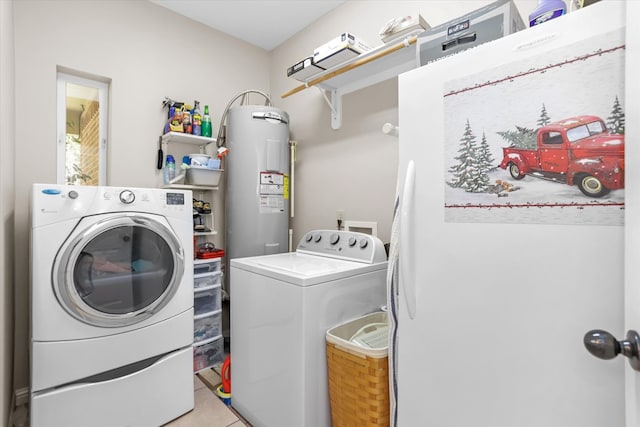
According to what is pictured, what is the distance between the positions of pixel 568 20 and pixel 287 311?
1.37 meters

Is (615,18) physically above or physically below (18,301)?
above

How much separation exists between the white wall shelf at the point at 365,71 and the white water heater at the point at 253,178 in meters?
0.46

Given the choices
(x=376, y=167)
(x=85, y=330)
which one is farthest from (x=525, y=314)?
(x=85, y=330)

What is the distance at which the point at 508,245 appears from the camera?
0.85 metres

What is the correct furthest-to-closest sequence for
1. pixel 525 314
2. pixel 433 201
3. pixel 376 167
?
pixel 376 167 → pixel 433 201 → pixel 525 314

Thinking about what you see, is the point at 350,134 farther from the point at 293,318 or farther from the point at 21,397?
the point at 21,397

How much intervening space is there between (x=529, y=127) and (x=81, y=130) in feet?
8.95

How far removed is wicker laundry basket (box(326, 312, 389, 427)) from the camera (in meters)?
1.28

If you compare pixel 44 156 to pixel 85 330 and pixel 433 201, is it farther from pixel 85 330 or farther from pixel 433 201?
pixel 433 201

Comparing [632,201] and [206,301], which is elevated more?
[632,201]

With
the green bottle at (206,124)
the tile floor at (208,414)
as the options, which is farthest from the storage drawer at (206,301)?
the green bottle at (206,124)

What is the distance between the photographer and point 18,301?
194 cm

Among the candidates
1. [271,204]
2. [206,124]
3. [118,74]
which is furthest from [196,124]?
[271,204]

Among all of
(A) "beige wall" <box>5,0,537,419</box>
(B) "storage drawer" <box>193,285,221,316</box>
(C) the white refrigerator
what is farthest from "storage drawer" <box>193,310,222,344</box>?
(C) the white refrigerator
